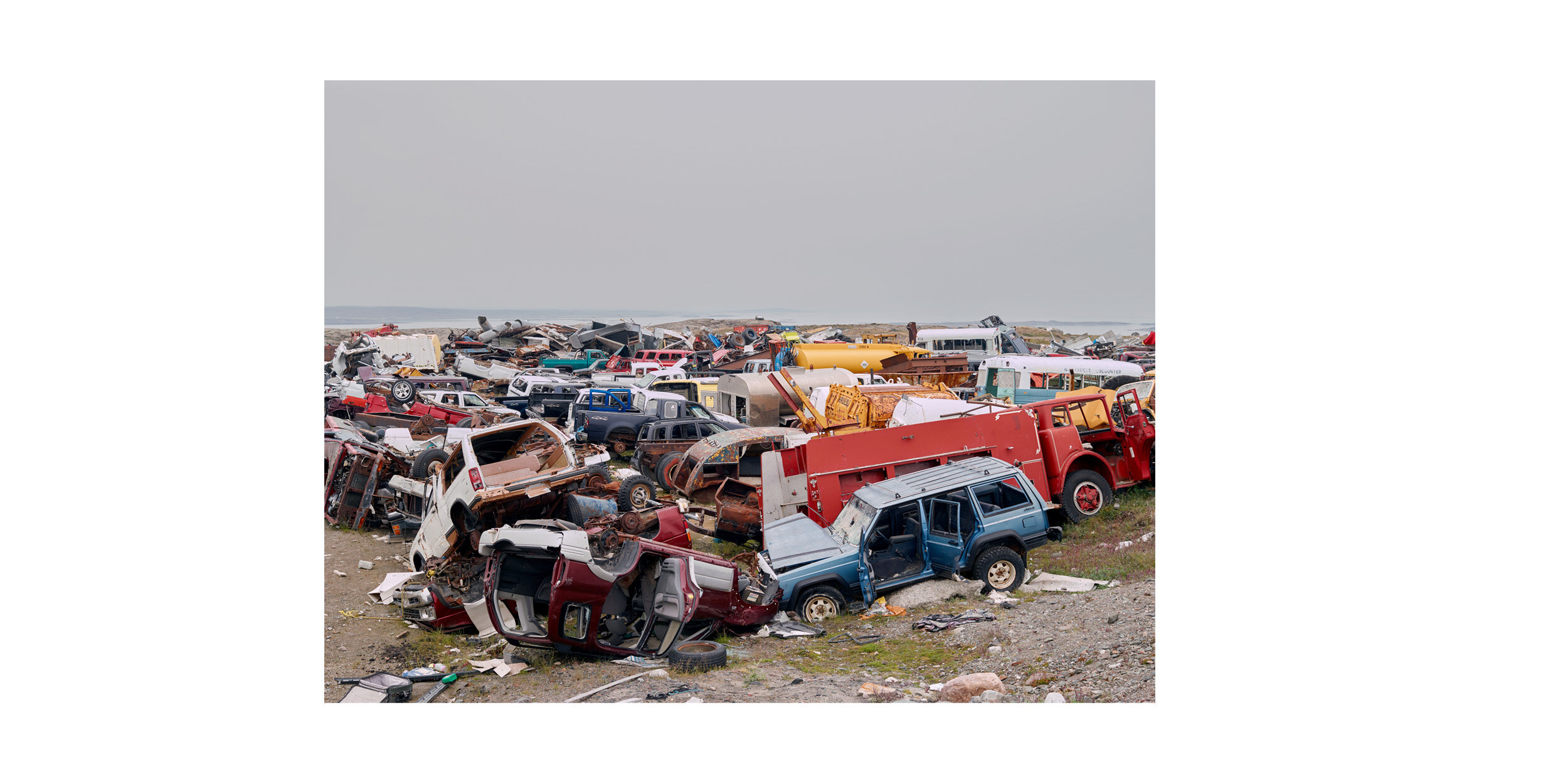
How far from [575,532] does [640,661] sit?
1.29 meters

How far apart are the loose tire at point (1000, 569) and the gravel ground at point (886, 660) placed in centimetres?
27

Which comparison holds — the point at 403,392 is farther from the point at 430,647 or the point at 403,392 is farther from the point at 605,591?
the point at 605,591

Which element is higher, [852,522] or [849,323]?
[849,323]

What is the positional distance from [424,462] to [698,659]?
7.06 meters

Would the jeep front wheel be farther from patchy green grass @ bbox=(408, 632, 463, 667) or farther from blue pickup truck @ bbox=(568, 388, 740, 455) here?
blue pickup truck @ bbox=(568, 388, 740, 455)

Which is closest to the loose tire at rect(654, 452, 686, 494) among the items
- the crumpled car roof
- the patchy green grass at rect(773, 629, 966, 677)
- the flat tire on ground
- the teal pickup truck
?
the crumpled car roof

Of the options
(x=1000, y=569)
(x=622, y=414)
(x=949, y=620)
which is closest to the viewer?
(x=949, y=620)

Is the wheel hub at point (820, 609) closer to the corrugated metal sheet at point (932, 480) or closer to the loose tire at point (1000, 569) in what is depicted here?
the corrugated metal sheet at point (932, 480)

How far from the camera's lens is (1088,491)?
35.1ft

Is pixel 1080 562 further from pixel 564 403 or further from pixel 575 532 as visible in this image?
pixel 564 403

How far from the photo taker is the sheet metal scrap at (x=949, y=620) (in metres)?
7.93

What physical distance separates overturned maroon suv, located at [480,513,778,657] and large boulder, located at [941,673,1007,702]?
208 cm

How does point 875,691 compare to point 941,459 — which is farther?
point 941,459

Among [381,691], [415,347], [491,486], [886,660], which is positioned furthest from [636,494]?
[415,347]
